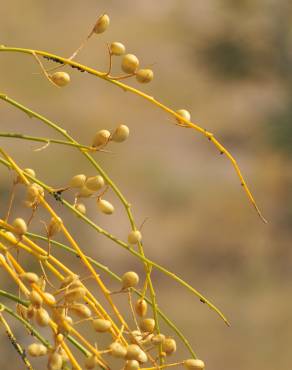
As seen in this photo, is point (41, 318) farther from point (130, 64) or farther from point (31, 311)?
point (130, 64)

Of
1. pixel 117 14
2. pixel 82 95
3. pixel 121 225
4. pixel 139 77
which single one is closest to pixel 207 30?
pixel 117 14

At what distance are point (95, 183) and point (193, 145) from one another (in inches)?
75.1

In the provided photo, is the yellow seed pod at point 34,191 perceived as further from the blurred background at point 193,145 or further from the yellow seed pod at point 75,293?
the blurred background at point 193,145

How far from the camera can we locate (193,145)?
2.29 metres

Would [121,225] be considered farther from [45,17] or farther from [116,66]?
[45,17]

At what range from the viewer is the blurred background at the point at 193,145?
2096 mm

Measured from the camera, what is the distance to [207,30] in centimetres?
245

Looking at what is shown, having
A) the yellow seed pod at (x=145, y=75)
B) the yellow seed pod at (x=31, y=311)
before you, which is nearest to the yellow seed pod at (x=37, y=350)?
the yellow seed pod at (x=31, y=311)

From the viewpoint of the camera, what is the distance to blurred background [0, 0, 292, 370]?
2.10 m

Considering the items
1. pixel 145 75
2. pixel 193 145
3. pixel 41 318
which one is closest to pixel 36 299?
pixel 41 318

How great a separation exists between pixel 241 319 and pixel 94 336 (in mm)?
397

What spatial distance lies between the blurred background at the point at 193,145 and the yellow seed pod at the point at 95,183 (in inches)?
62.5

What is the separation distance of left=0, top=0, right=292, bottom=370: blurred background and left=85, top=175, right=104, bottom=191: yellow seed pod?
159cm

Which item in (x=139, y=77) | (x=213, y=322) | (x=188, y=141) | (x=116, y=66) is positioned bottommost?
(x=213, y=322)
